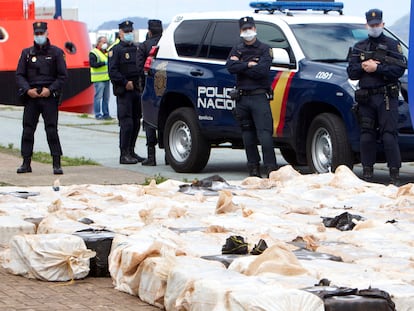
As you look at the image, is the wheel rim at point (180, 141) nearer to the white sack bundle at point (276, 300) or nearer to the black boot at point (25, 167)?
the black boot at point (25, 167)

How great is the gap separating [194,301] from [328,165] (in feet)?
24.6

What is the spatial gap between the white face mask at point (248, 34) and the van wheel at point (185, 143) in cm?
181

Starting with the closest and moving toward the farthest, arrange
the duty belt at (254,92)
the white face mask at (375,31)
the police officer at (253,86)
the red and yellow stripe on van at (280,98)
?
the white face mask at (375,31), the police officer at (253,86), the duty belt at (254,92), the red and yellow stripe on van at (280,98)

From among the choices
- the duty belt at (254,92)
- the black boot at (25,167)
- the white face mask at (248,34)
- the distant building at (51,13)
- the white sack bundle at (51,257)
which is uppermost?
the white face mask at (248,34)

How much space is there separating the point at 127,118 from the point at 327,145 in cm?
355

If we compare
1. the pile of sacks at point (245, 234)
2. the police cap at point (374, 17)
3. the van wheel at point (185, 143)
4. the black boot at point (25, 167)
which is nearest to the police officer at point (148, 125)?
the van wheel at point (185, 143)

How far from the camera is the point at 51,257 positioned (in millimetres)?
7719

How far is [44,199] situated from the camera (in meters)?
10.5

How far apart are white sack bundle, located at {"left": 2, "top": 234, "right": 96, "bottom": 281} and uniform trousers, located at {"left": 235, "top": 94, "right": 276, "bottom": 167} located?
19.6 ft

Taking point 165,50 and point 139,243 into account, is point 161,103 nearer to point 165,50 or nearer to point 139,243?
point 165,50

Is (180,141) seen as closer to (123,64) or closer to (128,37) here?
(123,64)

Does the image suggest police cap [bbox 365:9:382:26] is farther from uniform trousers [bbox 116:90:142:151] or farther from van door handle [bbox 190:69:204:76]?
uniform trousers [bbox 116:90:142:151]

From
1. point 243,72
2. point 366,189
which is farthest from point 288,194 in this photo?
point 243,72

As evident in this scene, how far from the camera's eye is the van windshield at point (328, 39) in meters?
14.1
